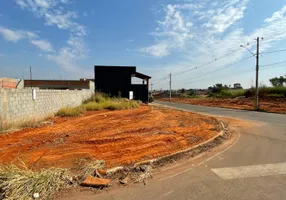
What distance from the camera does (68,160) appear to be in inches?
218

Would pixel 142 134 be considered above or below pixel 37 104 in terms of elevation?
A: below

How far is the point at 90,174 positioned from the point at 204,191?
2.36 metres

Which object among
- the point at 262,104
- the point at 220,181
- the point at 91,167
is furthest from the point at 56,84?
the point at 220,181

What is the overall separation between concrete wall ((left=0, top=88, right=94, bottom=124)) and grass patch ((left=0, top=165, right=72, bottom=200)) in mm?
5814

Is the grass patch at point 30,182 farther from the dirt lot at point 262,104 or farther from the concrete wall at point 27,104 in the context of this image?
the dirt lot at point 262,104

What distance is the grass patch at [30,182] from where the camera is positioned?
3770 mm

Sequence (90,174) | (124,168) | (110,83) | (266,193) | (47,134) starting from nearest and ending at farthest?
(266,193), (90,174), (124,168), (47,134), (110,83)

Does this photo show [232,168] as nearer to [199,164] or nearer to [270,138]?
[199,164]

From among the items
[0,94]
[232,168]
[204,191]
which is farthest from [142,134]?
[0,94]

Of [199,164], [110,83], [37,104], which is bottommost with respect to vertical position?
[199,164]

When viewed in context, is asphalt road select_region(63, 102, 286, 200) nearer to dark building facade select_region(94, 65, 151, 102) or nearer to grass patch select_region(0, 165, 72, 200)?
grass patch select_region(0, 165, 72, 200)

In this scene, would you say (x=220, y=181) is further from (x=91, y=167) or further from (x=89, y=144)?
(x=89, y=144)

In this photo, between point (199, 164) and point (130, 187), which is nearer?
point (130, 187)

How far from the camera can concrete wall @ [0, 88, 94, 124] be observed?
9.36 meters
